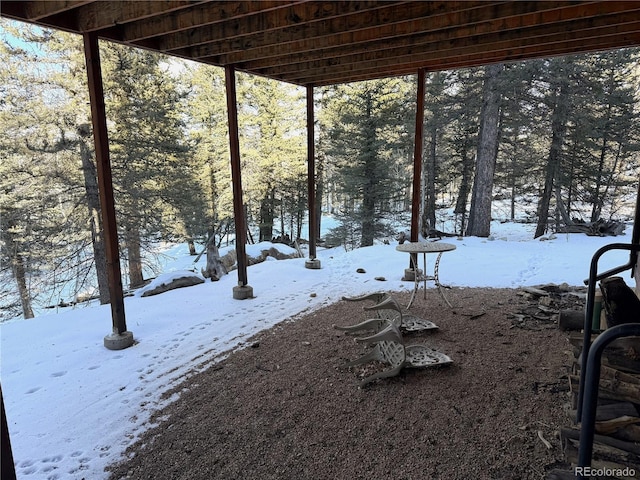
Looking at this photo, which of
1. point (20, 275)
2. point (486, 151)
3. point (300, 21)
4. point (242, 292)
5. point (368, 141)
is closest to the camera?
point (300, 21)

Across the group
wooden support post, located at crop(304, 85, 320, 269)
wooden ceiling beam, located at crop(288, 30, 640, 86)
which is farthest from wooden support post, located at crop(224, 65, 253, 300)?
wooden support post, located at crop(304, 85, 320, 269)

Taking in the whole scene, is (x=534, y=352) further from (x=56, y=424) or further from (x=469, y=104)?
(x=469, y=104)

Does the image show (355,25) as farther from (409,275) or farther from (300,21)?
(409,275)

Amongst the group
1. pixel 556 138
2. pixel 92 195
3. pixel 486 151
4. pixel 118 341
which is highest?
pixel 556 138

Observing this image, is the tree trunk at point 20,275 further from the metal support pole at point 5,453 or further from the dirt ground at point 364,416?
the metal support pole at point 5,453

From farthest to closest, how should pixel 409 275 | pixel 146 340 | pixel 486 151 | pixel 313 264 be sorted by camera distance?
pixel 486 151, pixel 313 264, pixel 409 275, pixel 146 340

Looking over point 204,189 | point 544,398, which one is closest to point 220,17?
point 544,398

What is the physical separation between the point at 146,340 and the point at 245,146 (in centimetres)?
930

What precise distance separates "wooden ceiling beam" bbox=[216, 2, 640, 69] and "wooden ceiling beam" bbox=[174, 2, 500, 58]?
0.17 feet

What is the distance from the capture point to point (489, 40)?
3826 millimetres

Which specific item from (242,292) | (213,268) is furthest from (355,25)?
(213,268)

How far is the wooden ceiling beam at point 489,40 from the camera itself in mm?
3424

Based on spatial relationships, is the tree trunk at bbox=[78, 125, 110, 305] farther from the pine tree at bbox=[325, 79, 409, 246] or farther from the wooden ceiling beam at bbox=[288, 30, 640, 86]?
the pine tree at bbox=[325, 79, 409, 246]

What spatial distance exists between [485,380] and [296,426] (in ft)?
4.74
